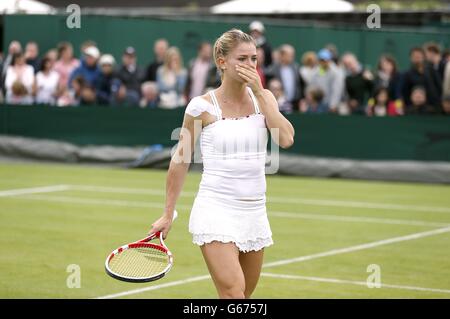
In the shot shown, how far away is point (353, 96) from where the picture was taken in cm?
2102

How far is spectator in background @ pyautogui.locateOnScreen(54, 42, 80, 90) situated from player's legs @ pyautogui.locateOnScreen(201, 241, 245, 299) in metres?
16.2

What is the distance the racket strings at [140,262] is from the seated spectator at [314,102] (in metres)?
14.4

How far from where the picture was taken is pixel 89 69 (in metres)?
22.1

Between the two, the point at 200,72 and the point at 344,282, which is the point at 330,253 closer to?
the point at 344,282

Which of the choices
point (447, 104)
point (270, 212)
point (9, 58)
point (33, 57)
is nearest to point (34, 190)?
point (270, 212)

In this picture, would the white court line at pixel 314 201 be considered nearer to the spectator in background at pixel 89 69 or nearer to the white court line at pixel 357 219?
the white court line at pixel 357 219

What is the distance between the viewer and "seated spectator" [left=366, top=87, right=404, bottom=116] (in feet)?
67.3

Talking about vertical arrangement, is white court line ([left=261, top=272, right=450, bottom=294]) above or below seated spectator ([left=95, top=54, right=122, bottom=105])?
below

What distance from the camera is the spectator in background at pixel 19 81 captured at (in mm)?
22375

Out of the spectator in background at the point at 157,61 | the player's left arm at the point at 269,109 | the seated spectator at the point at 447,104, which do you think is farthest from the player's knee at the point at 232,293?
the spectator in background at the point at 157,61

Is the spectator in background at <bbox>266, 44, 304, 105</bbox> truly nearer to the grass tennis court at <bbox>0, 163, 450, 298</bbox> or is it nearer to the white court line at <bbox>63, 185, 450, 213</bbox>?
the grass tennis court at <bbox>0, 163, 450, 298</bbox>

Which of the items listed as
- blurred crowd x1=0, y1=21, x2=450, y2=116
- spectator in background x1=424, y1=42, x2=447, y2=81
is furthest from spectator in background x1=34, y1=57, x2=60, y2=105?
spectator in background x1=424, y1=42, x2=447, y2=81

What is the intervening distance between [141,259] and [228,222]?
1.90 feet
